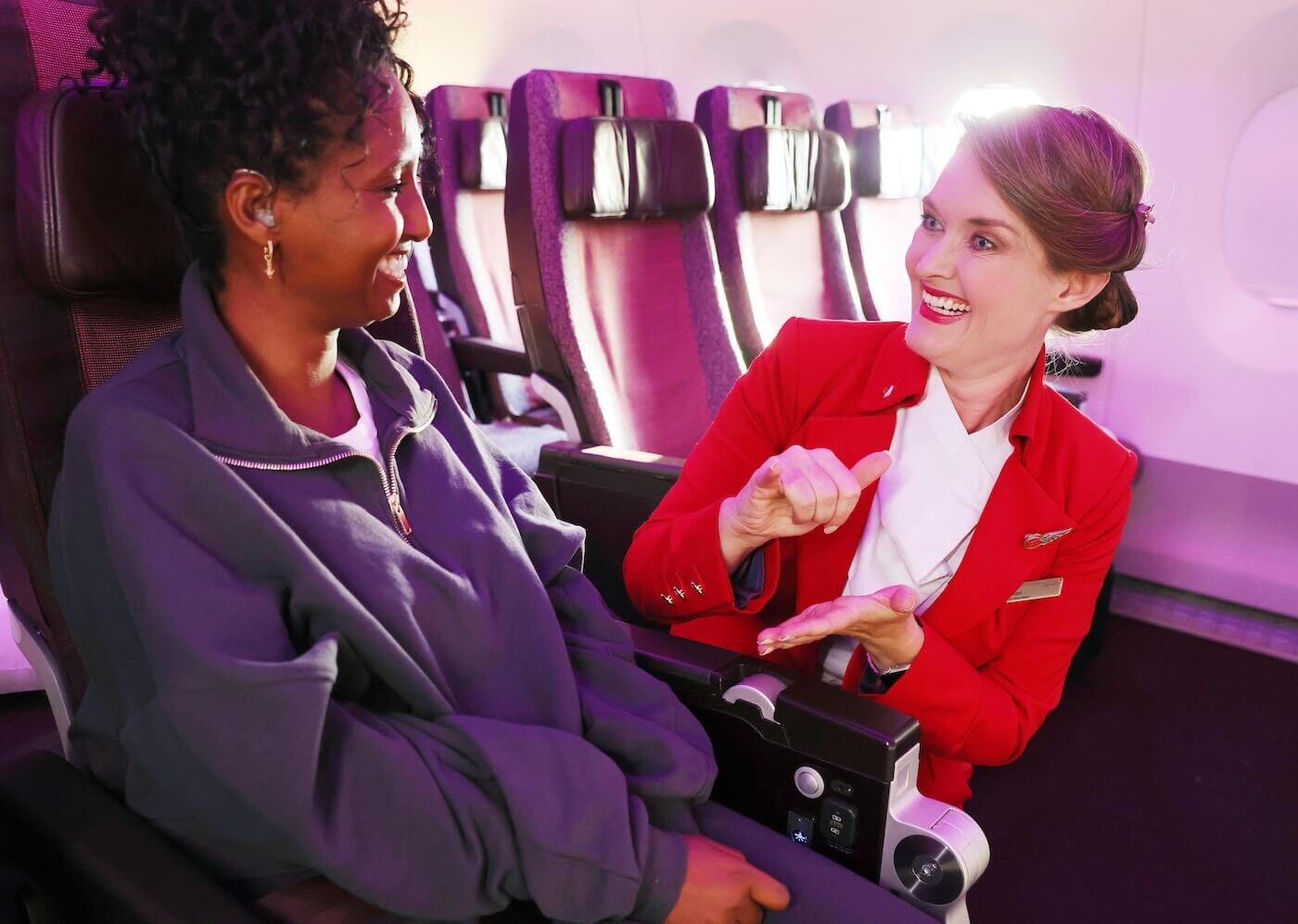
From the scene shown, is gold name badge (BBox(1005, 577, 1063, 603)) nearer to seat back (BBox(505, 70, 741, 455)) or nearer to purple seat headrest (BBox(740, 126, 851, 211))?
seat back (BBox(505, 70, 741, 455))

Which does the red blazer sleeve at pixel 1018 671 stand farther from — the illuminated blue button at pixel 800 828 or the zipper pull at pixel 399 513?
the zipper pull at pixel 399 513

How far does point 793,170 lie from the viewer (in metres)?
2.97

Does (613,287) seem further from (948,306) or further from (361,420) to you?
(361,420)

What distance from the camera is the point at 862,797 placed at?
0.96 m

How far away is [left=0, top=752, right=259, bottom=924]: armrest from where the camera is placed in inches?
28.9

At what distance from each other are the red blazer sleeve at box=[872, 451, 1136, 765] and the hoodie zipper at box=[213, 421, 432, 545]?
583 millimetres

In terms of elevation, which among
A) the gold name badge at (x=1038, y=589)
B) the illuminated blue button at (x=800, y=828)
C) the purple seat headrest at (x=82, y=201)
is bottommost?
the illuminated blue button at (x=800, y=828)

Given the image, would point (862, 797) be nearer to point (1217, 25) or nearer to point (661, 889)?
point (661, 889)

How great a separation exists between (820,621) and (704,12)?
13.2ft

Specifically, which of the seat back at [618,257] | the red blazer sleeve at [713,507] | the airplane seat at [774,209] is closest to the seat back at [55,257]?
the red blazer sleeve at [713,507]

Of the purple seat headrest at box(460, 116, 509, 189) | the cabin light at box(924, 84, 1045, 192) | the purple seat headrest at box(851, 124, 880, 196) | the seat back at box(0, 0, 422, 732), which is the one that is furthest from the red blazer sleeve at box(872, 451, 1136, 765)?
the purple seat headrest at box(851, 124, 880, 196)

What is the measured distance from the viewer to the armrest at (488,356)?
2.88m

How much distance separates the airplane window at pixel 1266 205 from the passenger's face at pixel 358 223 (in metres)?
2.61

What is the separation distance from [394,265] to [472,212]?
2.72 meters
